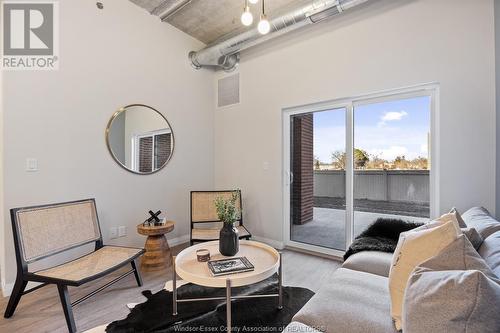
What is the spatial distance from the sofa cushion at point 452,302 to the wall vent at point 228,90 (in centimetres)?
344

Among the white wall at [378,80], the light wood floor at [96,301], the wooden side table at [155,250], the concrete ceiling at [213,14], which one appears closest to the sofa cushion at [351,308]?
the light wood floor at [96,301]

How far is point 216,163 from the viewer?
4.20 meters

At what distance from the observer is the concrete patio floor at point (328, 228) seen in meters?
2.99

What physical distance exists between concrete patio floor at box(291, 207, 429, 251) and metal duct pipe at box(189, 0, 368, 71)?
2.26 metres

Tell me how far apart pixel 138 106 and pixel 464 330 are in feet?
11.5

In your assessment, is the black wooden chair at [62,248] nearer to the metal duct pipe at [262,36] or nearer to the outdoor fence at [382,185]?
the outdoor fence at [382,185]

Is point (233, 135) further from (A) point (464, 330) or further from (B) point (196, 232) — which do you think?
(A) point (464, 330)

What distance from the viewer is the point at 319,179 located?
10.8ft

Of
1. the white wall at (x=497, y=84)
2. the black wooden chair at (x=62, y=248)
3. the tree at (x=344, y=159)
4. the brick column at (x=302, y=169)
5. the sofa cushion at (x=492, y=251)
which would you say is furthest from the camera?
the brick column at (x=302, y=169)

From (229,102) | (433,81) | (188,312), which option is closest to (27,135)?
(188,312)

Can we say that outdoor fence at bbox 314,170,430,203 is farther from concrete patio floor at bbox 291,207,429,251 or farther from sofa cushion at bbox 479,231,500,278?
sofa cushion at bbox 479,231,500,278

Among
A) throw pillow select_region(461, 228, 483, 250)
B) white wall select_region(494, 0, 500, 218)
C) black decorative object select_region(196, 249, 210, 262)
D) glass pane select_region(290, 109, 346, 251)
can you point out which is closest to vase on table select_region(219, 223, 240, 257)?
black decorative object select_region(196, 249, 210, 262)

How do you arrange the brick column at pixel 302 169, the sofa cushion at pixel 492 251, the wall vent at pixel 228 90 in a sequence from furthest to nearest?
the wall vent at pixel 228 90 → the brick column at pixel 302 169 → the sofa cushion at pixel 492 251

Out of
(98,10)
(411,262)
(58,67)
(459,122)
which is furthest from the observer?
(98,10)
